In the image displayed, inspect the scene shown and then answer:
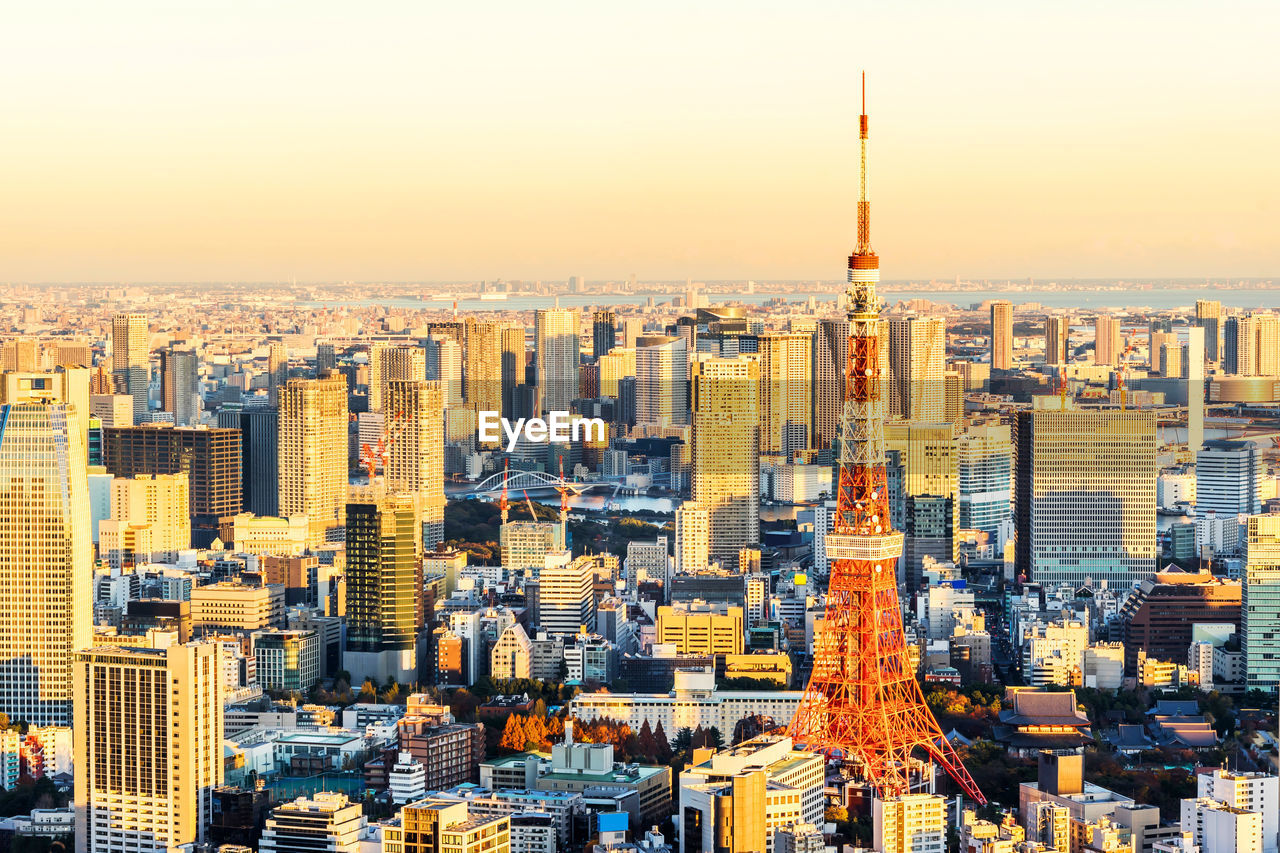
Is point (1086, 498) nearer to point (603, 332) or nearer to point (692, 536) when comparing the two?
point (692, 536)

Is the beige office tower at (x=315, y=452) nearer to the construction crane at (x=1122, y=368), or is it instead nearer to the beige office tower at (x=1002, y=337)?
the beige office tower at (x=1002, y=337)

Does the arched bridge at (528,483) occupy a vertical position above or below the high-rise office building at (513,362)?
below

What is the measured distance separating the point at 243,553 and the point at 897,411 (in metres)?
7.63

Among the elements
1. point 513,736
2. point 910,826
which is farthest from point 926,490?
point 910,826

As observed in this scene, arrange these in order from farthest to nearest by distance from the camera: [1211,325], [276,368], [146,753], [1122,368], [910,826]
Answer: [276,368] < [1122,368] < [1211,325] < [146,753] < [910,826]

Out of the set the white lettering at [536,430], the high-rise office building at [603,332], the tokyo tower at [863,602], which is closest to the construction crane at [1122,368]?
the high-rise office building at [603,332]

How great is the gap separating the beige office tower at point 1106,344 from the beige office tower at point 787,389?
3.68 meters

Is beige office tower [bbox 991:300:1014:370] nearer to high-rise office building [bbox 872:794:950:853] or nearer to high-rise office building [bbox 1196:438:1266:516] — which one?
high-rise office building [bbox 1196:438:1266:516]

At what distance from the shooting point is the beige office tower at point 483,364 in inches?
1204

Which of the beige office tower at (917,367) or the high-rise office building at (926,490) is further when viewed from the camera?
the beige office tower at (917,367)

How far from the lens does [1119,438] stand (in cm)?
2347

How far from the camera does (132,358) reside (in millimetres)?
31984

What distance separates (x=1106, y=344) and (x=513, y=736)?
14.7 metres

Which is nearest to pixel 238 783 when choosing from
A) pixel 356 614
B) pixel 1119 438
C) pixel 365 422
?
pixel 356 614
